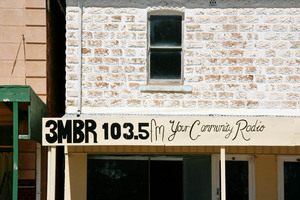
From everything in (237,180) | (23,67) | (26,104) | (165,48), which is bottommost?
(237,180)

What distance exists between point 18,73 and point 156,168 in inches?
152

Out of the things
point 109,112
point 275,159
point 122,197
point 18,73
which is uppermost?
point 18,73

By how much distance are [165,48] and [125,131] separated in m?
2.72

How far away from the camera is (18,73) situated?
37.2 feet

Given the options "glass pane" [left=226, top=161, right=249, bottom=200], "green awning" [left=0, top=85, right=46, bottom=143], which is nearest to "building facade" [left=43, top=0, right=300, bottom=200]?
"glass pane" [left=226, top=161, right=249, bottom=200]

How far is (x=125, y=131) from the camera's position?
9.59 meters

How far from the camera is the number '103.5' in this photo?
377 inches

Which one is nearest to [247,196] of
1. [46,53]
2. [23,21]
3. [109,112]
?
[109,112]

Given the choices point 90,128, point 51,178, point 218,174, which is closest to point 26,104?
point 90,128

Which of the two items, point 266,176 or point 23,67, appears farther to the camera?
point 266,176

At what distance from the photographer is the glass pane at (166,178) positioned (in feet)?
37.7

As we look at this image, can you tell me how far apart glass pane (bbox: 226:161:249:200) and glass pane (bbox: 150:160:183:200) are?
3.76 ft

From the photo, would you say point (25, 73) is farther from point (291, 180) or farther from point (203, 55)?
point (291, 180)

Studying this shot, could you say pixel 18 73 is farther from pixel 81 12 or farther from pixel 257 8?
pixel 257 8
